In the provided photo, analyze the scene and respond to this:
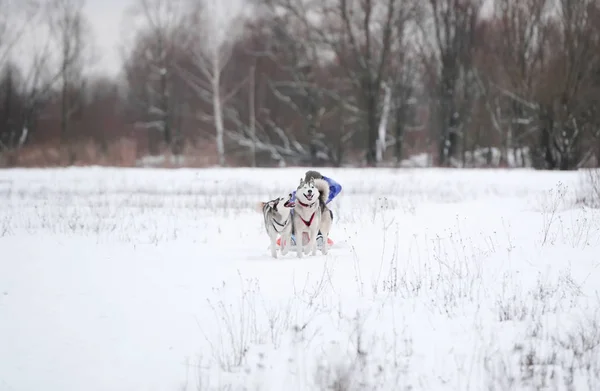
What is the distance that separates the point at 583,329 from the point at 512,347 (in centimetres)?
70

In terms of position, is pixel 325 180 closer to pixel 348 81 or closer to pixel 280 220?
pixel 280 220

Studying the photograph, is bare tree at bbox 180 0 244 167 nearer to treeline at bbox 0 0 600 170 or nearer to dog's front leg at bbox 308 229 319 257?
treeline at bbox 0 0 600 170

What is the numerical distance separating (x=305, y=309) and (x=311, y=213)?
235 centimetres

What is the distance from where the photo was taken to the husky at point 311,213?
27.1 feet

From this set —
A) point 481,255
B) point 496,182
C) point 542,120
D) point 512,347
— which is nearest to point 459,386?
point 512,347

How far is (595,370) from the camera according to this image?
16.9 feet

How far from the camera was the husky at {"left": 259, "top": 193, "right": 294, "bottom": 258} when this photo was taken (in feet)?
27.7

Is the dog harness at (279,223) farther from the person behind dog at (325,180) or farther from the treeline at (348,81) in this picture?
the treeline at (348,81)

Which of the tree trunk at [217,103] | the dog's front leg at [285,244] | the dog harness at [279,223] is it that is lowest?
the dog's front leg at [285,244]

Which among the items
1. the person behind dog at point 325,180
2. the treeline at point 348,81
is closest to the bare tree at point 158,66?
the treeline at point 348,81

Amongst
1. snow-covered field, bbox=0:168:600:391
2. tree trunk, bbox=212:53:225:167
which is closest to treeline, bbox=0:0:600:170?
tree trunk, bbox=212:53:225:167

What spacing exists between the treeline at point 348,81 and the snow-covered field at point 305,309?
16008 mm

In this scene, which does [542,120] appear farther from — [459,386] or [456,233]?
[459,386]

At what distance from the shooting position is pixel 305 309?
6.33 metres
